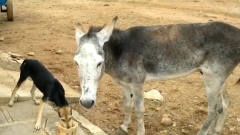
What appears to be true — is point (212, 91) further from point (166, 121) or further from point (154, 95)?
point (154, 95)

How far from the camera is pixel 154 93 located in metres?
7.07

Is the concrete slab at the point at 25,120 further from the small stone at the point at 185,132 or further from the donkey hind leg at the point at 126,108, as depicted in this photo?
the small stone at the point at 185,132

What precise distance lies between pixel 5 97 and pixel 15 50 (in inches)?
144

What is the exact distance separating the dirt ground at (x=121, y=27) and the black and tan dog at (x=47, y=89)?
113 centimetres

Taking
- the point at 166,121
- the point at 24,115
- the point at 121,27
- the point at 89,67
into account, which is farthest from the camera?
the point at 121,27

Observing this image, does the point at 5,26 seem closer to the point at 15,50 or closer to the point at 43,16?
the point at 43,16

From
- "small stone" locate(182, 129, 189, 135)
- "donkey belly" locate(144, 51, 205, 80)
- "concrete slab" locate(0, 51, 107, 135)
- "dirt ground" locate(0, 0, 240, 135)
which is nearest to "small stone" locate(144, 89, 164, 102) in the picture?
"dirt ground" locate(0, 0, 240, 135)

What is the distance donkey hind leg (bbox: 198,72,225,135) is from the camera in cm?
531

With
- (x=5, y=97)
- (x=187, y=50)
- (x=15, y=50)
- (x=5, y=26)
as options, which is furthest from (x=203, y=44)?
(x=5, y=26)

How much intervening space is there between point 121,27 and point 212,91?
7.22 m

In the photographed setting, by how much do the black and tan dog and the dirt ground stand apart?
1135 millimetres

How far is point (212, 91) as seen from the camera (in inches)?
213

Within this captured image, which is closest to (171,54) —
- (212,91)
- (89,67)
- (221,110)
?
(212,91)

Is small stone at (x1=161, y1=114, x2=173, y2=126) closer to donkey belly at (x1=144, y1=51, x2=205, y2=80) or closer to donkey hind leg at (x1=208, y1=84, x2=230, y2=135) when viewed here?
donkey hind leg at (x1=208, y1=84, x2=230, y2=135)
